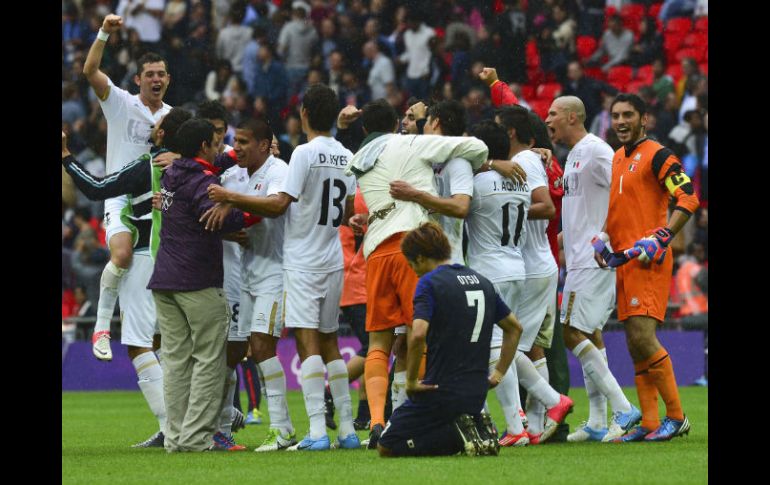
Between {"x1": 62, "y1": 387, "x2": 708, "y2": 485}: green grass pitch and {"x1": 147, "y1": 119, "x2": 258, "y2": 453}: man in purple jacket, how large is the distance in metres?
0.28

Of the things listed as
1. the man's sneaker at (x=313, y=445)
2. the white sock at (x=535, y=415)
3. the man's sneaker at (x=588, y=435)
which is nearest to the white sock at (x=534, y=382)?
the white sock at (x=535, y=415)

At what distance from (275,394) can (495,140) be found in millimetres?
2313

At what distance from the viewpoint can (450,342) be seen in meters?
7.58

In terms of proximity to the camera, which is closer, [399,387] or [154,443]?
[399,387]

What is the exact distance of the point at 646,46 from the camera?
2288cm

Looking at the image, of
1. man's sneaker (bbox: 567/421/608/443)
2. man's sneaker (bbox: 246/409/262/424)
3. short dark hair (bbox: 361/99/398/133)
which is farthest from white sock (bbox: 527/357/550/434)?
man's sneaker (bbox: 246/409/262/424)

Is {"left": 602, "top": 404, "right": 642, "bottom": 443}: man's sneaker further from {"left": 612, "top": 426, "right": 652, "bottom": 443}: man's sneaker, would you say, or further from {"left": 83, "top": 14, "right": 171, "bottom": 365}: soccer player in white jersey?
{"left": 83, "top": 14, "right": 171, "bottom": 365}: soccer player in white jersey

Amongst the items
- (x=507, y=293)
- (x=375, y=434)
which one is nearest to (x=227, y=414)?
(x=375, y=434)

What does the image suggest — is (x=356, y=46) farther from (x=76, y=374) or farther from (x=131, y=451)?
(x=131, y=451)

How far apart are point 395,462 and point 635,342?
2.36m

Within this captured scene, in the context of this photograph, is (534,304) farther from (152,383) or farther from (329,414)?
(152,383)

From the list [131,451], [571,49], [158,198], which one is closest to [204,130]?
[158,198]

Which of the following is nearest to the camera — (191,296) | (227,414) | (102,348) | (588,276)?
(191,296)

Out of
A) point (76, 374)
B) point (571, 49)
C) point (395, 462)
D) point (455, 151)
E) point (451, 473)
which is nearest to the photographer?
point (451, 473)
